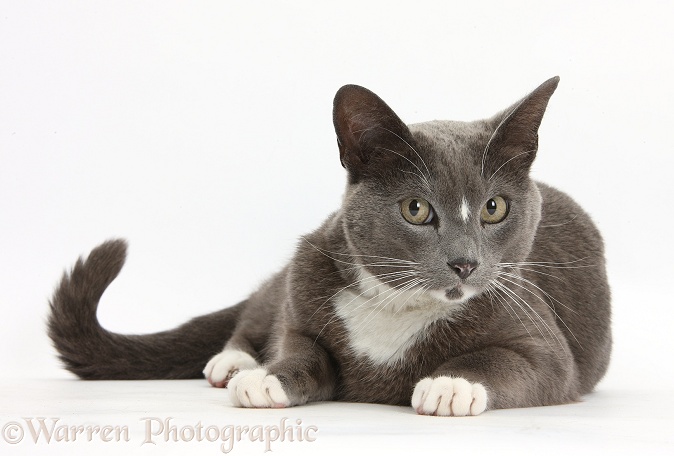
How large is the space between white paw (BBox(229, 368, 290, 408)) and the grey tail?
3.98 ft

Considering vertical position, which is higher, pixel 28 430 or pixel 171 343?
pixel 28 430

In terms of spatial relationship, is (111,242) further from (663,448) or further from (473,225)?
(663,448)

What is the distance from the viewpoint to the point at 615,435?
2387mm

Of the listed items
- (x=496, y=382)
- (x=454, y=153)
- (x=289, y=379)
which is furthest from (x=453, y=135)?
(x=289, y=379)

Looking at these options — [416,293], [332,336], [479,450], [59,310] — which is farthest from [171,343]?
[479,450]

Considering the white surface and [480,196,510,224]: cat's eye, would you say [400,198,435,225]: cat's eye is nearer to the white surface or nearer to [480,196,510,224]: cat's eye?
[480,196,510,224]: cat's eye

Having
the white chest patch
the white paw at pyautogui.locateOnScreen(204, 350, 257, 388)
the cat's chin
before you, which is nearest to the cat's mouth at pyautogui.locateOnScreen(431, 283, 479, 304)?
the cat's chin

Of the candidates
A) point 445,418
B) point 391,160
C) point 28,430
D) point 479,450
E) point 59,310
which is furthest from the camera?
point 59,310

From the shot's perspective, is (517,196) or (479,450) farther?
(517,196)

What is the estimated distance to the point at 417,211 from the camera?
2770 millimetres

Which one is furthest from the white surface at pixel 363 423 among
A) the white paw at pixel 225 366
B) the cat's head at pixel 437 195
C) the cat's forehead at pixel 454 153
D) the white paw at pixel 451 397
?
the cat's forehead at pixel 454 153

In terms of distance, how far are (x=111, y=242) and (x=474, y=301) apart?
1707 millimetres

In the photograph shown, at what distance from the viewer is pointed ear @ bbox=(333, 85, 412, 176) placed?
2.81 metres

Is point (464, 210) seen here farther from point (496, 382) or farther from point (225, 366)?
point (225, 366)
